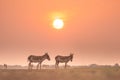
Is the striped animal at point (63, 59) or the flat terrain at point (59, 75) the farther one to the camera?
the striped animal at point (63, 59)

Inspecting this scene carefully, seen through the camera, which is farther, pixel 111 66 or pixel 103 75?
pixel 111 66

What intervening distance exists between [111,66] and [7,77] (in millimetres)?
16596

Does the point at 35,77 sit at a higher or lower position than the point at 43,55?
lower

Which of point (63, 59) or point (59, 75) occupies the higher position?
point (63, 59)

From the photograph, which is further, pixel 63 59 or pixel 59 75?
pixel 63 59

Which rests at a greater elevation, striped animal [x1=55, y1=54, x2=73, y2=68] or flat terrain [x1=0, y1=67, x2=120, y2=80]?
striped animal [x1=55, y1=54, x2=73, y2=68]

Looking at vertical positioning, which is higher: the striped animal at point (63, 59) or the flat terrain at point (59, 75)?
the striped animal at point (63, 59)

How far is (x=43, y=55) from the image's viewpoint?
6056 cm

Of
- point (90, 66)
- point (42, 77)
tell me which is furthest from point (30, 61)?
point (42, 77)

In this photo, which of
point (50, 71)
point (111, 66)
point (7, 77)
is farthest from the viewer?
point (111, 66)

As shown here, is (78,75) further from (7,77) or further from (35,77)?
(7,77)

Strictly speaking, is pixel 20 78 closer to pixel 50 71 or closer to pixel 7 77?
pixel 7 77

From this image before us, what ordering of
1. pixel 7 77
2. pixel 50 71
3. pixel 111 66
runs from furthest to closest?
pixel 111 66 < pixel 50 71 < pixel 7 77

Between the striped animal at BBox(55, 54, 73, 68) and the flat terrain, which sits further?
the striped animal at BBox(55, 54, 73, 68)
